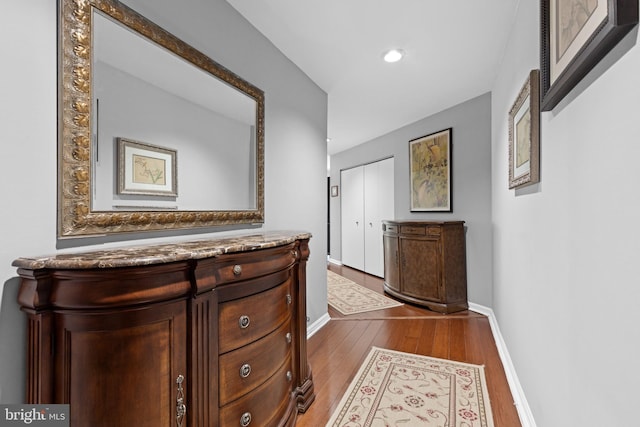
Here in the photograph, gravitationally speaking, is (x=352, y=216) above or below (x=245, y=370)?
above

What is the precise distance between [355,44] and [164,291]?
227 centimetres

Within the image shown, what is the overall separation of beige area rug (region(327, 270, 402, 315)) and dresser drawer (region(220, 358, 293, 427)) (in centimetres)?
190

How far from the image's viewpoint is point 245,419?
4.17ft

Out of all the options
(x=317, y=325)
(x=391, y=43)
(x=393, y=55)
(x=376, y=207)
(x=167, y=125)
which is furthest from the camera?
(x=376, y=207)

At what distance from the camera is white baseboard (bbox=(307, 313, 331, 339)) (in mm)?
2729

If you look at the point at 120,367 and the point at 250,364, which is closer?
the point at 120,367

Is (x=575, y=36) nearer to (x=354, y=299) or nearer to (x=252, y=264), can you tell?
(x=252, y=264)

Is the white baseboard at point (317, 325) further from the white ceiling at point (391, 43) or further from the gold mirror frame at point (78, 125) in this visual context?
the white ceiling at point (391, 43)

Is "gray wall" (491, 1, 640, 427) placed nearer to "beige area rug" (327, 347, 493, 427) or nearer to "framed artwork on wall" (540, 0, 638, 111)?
"framed artwork on wall" (540, 0, 638, 111)

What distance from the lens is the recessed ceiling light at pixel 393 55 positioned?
247 cm

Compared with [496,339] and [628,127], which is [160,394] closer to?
[628,127]

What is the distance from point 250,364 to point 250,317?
201 millimetres

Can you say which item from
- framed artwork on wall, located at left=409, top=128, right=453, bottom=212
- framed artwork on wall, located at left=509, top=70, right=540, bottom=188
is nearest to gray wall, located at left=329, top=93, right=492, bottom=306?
framed artwork on wall, located at left=409, top=128, right=453, bottom=212

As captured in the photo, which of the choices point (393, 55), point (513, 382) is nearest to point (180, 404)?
point (513, 382)
